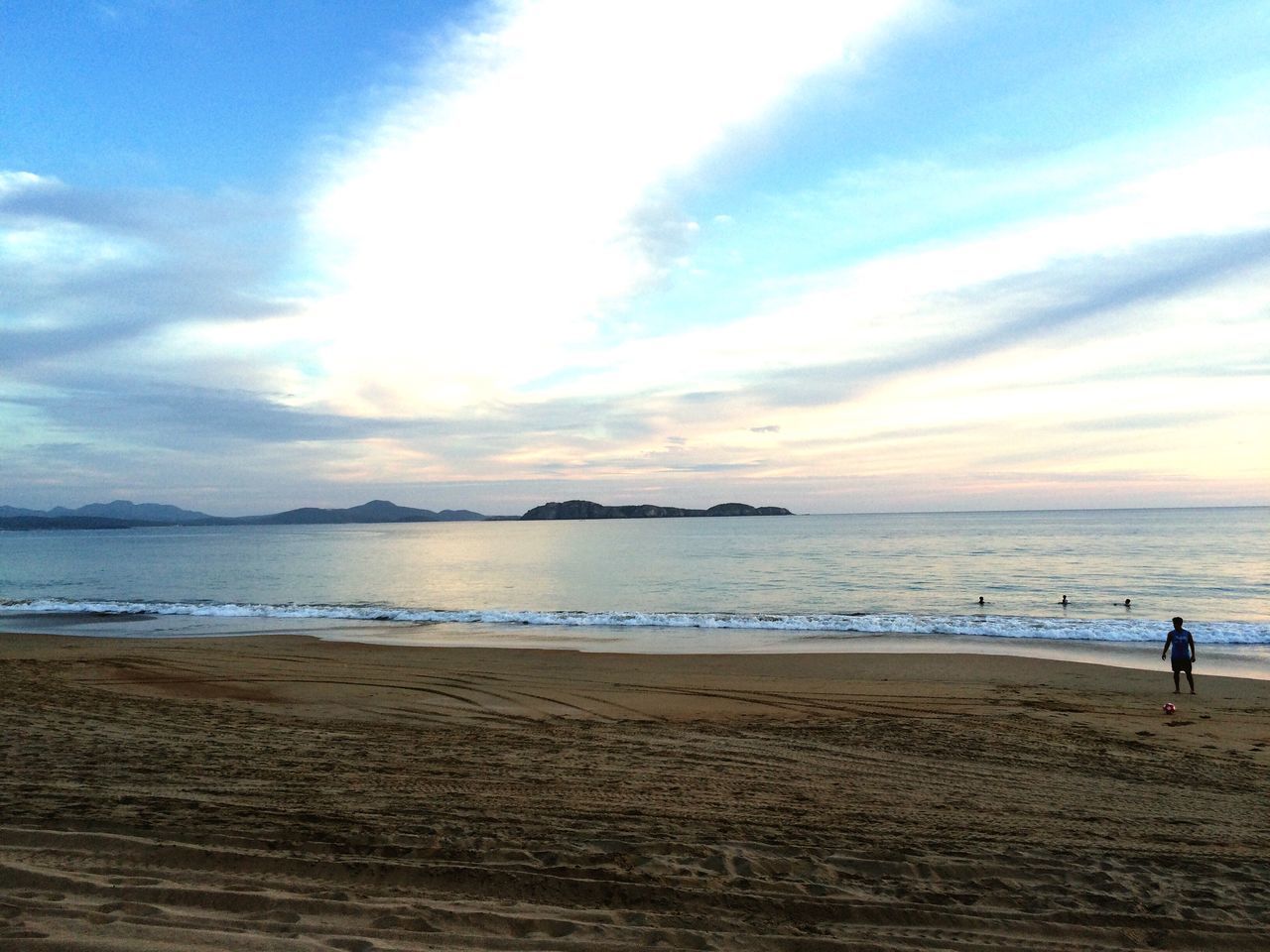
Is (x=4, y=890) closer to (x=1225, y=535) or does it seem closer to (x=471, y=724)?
(x=471, y=724)

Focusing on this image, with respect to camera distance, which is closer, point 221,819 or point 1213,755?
point 221,819

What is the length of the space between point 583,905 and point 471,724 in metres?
6.54

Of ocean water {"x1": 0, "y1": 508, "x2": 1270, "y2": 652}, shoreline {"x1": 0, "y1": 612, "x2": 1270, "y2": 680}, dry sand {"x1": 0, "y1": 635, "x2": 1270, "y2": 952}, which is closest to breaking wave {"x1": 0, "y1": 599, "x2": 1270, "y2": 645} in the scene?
ocean water {"x1": 0, "y1": 508, "x2": 1270, "y2": 652}

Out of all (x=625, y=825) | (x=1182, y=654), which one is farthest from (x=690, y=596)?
(x=625, y=825)

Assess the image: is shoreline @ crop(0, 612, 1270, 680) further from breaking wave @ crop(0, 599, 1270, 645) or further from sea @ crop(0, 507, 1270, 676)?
breaking wave @ crop(0, 599, 1270, 645)

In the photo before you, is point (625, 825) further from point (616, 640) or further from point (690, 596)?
point (690, 596)

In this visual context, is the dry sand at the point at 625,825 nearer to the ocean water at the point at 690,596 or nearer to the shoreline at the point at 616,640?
the shoreline at the point at 616,640

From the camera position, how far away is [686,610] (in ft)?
101

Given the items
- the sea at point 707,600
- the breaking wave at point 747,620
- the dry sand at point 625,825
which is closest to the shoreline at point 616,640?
the sea at point 707,600

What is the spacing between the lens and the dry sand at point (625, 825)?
14.4 ft

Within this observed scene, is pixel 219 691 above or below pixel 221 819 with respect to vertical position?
below

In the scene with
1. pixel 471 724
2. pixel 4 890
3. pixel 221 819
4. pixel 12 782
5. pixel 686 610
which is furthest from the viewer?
pixel 686 610

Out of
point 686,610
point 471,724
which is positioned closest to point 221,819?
point 471,724

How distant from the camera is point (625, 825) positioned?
19.8 ft
